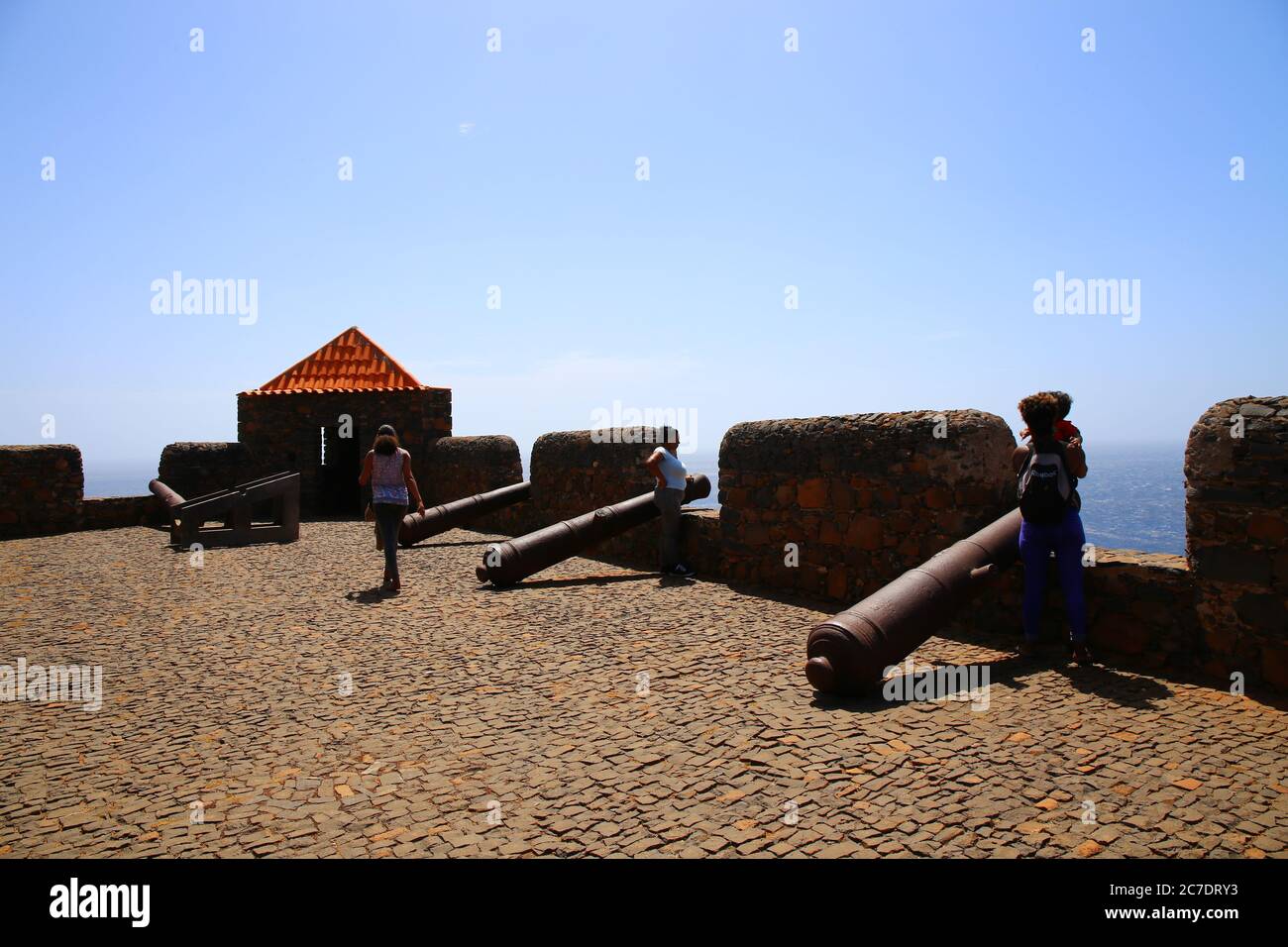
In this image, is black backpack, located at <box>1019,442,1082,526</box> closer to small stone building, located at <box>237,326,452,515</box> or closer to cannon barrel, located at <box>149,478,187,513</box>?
small stone building, located at <box>237,326,452,515</box>

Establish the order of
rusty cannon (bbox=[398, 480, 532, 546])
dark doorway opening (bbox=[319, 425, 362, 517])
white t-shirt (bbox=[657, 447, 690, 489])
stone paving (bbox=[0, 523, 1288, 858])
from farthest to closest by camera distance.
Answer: dark doorway opening (bbox=[319, 425, 362, 517])
rusty cannon (bbox=[398, 480, 532, 546])
white t-shirt (bbox=[657, 447, 690, 489])
stone paving (bbox=[0, 523, 1288, 858])

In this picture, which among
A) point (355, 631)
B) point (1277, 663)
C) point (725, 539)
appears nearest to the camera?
point (1277, 663)

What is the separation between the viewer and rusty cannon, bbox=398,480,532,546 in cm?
1277

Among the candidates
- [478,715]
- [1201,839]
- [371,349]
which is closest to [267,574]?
[478,715]

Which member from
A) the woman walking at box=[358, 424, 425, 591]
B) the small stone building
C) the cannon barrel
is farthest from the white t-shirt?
the cannon barrel

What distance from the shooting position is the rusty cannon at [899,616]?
187 inches

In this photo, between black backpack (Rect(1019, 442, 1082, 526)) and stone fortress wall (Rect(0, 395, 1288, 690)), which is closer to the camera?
stone fortress wall (Rect(0, 395, 1288, 690))

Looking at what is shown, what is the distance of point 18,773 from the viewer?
391 centimetres

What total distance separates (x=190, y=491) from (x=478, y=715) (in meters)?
15.6

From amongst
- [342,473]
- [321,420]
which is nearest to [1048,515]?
[321,420]

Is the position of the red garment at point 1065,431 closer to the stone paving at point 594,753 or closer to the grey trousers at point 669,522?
the stone paving at point 594,753

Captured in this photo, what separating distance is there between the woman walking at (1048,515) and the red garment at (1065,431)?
5 centimetres
